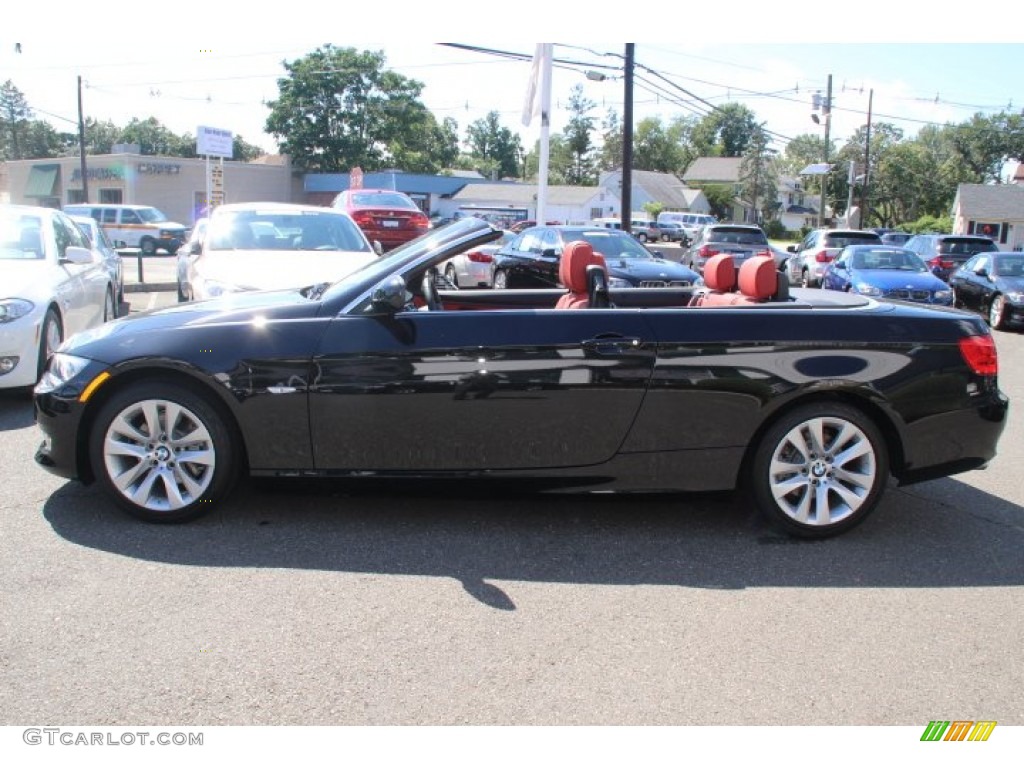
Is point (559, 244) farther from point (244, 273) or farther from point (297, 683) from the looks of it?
point (297, 683)

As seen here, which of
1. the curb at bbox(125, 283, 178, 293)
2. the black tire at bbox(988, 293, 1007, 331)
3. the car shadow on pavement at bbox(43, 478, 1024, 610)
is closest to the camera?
the car shadow on pavement at bbox(43, 478, 1024, 610)

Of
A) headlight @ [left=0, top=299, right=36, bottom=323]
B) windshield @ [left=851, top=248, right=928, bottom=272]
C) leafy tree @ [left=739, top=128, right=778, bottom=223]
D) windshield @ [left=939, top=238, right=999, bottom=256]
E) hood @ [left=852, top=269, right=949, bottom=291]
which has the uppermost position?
leafy tree @ [left=739, top=128, right=778, bottom=223]

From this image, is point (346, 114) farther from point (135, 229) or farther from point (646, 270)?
point (646, 270)

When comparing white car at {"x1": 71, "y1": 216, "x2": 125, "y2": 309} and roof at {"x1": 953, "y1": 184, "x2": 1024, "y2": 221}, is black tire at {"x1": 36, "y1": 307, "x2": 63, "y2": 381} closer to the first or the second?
white car at {"x1": 71, "y1": 216, "x2": 125, "y2": 309}

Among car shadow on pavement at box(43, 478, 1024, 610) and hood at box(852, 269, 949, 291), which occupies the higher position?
hood at box(852, 269, 949, 291)

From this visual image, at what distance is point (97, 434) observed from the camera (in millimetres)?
4344

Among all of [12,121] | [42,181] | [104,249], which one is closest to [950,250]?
[104,249]

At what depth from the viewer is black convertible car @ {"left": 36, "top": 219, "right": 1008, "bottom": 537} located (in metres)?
4.28

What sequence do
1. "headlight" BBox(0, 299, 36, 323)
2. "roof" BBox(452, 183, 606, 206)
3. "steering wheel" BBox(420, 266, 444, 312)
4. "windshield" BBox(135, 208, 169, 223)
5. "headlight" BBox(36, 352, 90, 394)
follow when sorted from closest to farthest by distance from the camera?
1. "headlight" BBox(36, 352, 90, 394)
2. "steering wheel" BBox(420, 266, 444, 312)
3. "headlight" BBox(0, 299, 36, 323)
4. "windshield" BBox(135, 208, 169, 223)
5. "roof" BBox(452, 183, 606, 206)

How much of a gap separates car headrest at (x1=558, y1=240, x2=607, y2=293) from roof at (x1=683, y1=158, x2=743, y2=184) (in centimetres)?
9865

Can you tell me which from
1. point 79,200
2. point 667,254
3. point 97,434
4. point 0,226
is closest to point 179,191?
point 79,200

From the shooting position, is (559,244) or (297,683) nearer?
(297,683)

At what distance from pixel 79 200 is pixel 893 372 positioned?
198ft

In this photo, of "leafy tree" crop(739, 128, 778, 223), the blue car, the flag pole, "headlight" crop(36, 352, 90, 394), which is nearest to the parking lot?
"headlight" crop(36, 352, 90, 394)
